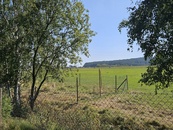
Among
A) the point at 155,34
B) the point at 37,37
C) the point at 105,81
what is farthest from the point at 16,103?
the point at 105,81

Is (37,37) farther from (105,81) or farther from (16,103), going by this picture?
(105,81)

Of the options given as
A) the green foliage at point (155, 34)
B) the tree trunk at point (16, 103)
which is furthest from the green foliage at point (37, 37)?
the green foliage at point (155, 34)

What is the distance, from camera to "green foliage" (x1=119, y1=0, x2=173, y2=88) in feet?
21.9

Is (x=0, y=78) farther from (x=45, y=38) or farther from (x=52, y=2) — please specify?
(x=52, y=2)

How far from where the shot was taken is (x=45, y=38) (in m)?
13.9

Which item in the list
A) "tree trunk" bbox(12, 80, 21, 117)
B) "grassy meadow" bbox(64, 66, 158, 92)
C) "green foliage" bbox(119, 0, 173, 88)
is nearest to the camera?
"green foliage" bbox(119, 0, 173, 88)

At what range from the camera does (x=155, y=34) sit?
6926 millimetres

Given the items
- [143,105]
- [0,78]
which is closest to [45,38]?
[0,78]

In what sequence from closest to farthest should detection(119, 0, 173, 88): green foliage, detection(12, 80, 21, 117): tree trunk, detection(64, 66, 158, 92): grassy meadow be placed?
detection(119, 0, 173, 88): green foliage < detection(12, 80, 21, 117): tree trunk < detection(64, 66, 158, 92): grassy meadow

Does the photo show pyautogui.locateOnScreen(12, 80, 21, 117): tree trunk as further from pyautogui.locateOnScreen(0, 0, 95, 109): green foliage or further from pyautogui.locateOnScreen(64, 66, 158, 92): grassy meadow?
pyautogui.locateOnScreen(64, 66, 158, 92): grassy meadow

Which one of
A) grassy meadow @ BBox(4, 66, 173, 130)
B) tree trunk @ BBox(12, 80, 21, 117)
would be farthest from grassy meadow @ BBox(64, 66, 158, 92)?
tree trunk @ BBox(12, 80, 21, 117)

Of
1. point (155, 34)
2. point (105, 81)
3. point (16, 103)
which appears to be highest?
point (155, 34)

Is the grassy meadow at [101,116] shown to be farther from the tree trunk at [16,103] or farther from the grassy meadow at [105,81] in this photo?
the grassy meadow at [105,81]

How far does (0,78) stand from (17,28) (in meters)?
2.70
